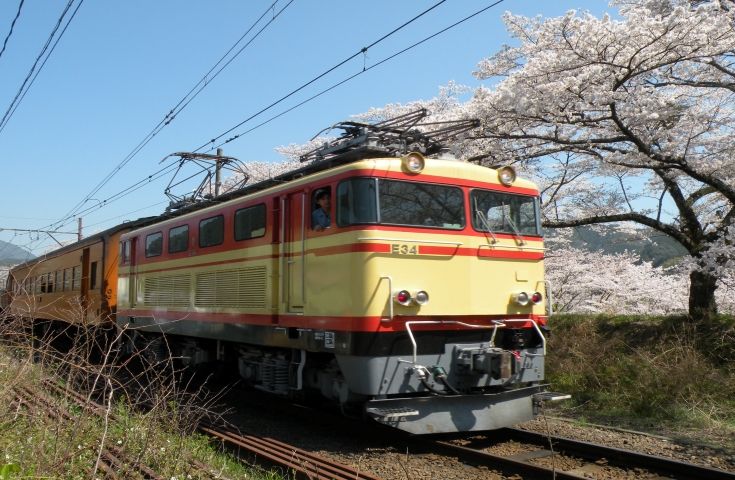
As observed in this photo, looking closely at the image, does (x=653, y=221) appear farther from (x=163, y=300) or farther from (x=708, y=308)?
(x=163, y=300)

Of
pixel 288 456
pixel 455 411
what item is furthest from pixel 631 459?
pixel 288 456

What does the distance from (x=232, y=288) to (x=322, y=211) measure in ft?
8.03

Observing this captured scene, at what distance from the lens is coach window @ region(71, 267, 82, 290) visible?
699 inches

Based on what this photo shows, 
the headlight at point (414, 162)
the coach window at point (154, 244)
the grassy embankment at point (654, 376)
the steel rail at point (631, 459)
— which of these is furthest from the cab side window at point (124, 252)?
the steel rail at point (631, 459)

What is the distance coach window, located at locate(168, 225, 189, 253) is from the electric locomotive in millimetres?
1931

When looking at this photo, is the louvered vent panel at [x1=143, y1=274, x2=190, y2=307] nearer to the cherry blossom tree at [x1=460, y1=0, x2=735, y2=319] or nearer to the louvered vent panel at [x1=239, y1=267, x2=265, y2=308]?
the louvered vent panel at [x1=239, y1=267, x2=265, y2=308]

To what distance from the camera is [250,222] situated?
8875 mm

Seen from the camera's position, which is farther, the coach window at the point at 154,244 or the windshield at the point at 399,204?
the coach window at the point at 154,244

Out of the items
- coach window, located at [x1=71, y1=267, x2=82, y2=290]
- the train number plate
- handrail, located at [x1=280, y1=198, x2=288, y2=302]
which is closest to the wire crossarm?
handrail, located at [x1=280, y1=198, x2=288, y2=302]

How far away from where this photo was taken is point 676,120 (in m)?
13.0

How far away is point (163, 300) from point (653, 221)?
964cm

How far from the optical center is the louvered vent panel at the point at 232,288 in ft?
27.9

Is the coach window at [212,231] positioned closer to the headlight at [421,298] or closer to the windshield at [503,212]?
the headlight at [421,298]

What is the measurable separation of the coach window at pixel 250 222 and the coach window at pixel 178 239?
1957mm
